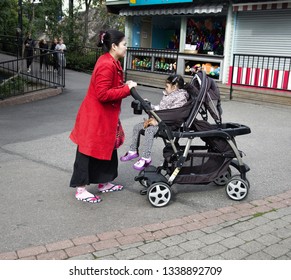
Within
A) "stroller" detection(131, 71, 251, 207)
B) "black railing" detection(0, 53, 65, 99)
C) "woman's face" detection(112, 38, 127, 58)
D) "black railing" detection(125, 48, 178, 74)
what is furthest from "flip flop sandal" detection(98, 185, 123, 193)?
"black railing" detection(125, 48, 178, 74)

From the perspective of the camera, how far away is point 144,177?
498cm

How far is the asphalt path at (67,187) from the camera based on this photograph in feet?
14.0

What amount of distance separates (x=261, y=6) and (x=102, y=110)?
10403mm

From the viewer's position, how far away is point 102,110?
4633 mm

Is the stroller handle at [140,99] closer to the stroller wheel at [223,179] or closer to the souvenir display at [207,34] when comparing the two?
the stroller wheel at [223,179]

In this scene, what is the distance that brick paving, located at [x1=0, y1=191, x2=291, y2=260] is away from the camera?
12.0ft

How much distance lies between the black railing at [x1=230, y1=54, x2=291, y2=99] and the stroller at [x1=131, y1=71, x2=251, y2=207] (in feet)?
27.1

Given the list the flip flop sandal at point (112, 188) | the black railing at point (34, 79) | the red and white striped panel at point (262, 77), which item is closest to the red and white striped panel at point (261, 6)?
the red and white striped panel at point (262, 77)

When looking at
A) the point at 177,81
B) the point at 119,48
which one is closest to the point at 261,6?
the point at 177,81

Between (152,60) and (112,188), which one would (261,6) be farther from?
(112,188)

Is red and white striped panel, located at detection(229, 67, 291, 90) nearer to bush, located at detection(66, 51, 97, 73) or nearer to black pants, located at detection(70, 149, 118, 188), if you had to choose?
black pants, located at detection(70, 149, 118, 188)

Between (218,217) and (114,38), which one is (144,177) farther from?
(114,38)

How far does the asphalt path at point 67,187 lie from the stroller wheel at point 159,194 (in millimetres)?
91
